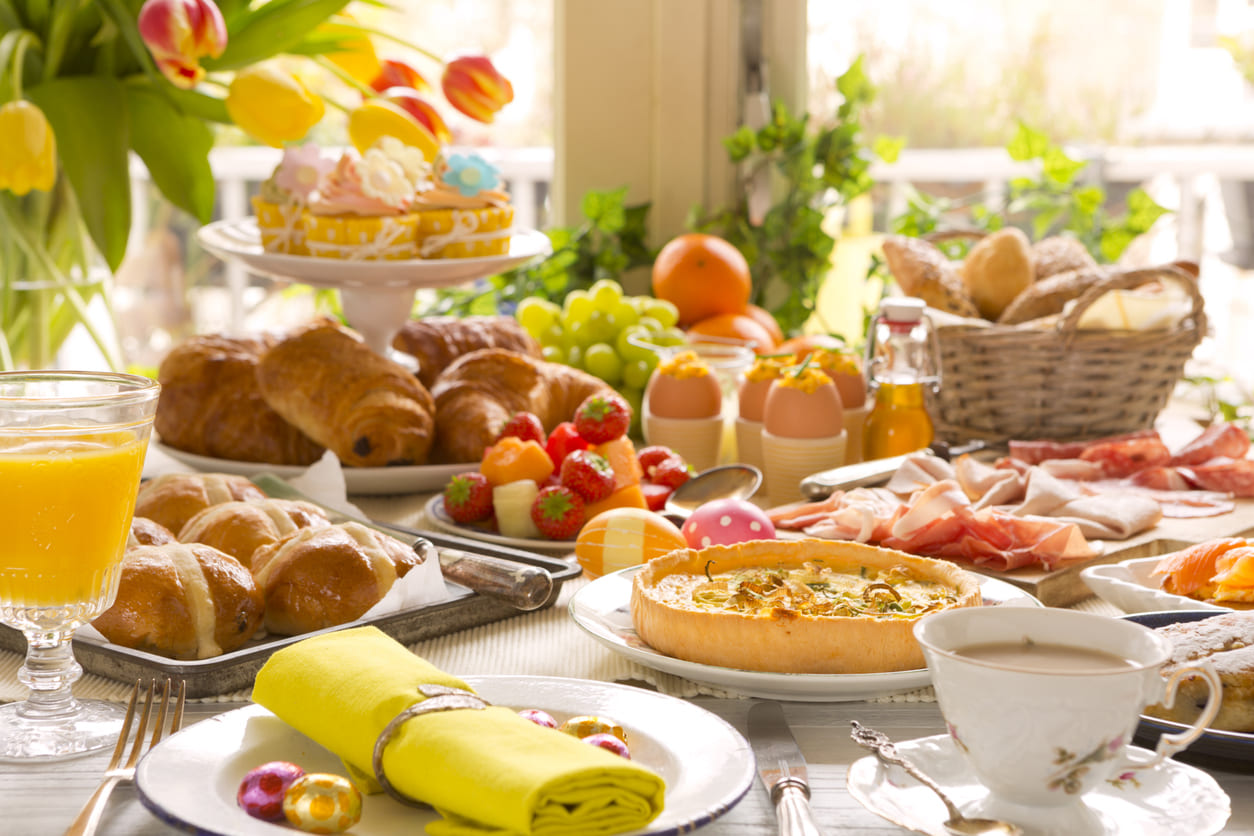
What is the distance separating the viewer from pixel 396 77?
214cm

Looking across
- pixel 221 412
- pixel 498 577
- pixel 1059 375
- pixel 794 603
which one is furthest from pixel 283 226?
pixel 1059 375

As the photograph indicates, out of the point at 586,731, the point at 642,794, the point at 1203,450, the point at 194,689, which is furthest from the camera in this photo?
the point at 1203,450

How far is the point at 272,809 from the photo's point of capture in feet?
2.35

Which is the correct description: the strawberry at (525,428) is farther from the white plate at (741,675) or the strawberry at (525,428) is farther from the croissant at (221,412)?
the white plate at (741,675)

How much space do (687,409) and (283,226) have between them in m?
0.61

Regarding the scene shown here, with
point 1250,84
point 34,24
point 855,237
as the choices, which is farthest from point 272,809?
point 1250,84

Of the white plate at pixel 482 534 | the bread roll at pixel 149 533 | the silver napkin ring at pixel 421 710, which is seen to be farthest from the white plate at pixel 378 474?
the silver napkin ring at pixel 421 710

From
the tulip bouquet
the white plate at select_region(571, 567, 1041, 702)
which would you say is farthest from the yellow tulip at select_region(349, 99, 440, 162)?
the white plate at select_region(571, 567, 1041, 702)

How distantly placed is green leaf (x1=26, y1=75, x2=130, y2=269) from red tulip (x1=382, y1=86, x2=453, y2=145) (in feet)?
1.41

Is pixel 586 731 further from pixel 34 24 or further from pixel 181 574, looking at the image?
pixel 34 24

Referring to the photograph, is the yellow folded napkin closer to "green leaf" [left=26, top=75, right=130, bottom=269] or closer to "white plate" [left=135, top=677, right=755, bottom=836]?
"white plate" [left=135, top=677, right=755, bottom=836]

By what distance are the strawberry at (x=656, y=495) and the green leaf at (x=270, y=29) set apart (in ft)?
3.30

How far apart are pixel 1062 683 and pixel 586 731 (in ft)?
0.96

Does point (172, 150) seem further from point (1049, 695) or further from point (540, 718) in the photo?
point (1049, 695)
